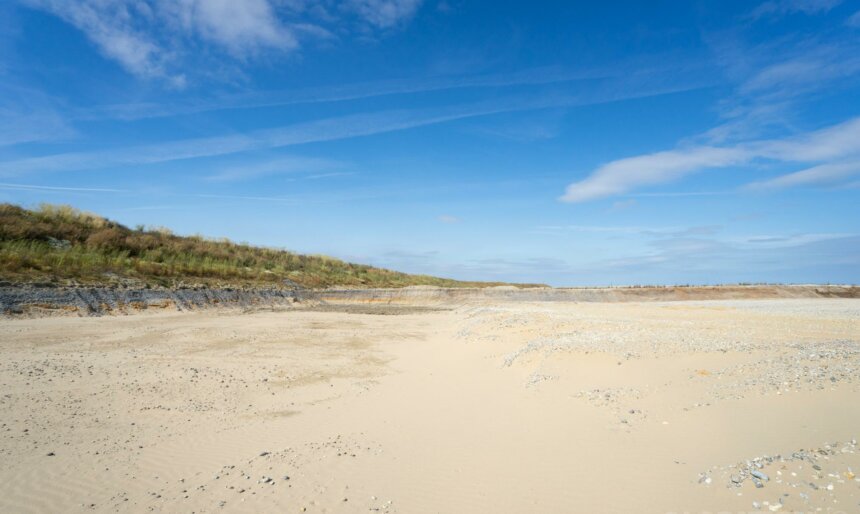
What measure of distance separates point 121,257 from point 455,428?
939 inches

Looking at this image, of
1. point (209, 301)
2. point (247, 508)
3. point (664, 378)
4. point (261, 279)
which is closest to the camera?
point (247, 508)

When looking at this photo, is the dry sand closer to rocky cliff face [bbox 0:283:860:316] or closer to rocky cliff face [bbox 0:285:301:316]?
rocky cliff face [bbox 0:285:301:316]

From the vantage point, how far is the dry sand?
381 cm

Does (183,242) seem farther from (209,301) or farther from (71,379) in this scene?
(71,379)

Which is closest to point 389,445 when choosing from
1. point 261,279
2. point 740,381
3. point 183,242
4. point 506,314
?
point 740,381

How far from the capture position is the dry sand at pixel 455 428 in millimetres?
3814

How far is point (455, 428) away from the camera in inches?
223

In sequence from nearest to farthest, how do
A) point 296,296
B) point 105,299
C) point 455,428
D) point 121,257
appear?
point 455,428, point 105,299, point 121,257, point 296,296

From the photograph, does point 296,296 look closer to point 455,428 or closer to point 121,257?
point 121,257

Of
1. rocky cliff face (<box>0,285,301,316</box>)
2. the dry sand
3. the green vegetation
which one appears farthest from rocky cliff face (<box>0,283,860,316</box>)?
the dry sand

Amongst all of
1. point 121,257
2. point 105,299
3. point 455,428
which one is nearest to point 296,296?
point 121,257

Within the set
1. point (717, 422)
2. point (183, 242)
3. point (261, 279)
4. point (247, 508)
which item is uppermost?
point (183, 242)

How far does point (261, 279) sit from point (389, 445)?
1040 inches

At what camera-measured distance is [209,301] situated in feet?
69.2
